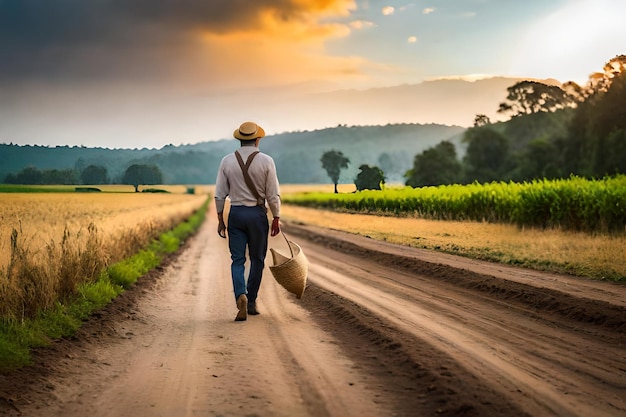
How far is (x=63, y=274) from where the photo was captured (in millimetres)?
9812

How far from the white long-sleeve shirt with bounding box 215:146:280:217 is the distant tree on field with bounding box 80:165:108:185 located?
7.18 metres

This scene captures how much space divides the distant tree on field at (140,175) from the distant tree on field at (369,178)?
39835 mm

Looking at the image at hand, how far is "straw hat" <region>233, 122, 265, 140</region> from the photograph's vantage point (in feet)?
30.7

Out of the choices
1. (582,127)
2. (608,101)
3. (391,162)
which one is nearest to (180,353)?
(608,101)

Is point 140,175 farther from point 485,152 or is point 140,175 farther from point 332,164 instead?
point 332,164

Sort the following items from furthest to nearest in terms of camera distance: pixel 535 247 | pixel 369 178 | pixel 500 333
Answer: pixel 369 178 → pixel 535 247 → pixel 500 333

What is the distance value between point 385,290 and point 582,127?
191ft

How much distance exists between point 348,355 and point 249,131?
3714 mm

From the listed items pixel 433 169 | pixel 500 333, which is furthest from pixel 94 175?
pixel 433 169

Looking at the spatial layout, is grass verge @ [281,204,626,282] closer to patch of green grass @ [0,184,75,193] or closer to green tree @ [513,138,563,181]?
patch of green grass @ [0,184,75,193]

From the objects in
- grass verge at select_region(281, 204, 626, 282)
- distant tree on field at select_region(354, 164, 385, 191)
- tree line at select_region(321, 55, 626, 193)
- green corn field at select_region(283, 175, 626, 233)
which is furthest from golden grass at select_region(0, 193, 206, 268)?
distant tree on field at select_region(354, 164, 385, 191)

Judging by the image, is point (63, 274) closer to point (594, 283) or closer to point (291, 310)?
point (291, 310)

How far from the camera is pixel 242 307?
9.18 meters

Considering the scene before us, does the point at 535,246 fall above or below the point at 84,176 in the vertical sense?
below
